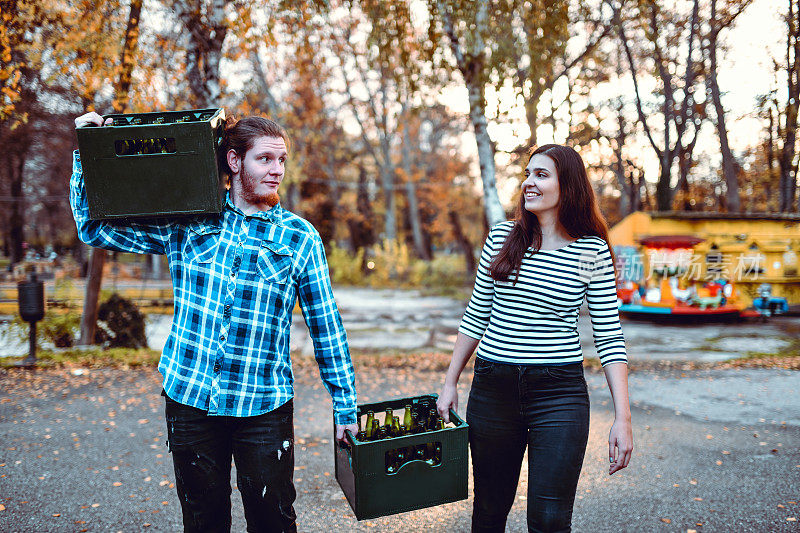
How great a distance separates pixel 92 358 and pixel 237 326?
6.87m

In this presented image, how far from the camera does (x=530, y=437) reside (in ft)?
7.44

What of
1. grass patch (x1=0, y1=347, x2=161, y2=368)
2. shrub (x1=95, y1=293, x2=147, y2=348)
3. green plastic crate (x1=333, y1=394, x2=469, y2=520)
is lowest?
grass patch (x1=0, y1=347, x2=161, y2=368)

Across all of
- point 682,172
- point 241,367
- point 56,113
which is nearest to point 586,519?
point 241,367

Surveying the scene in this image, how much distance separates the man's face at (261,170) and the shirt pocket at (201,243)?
19 centimetres

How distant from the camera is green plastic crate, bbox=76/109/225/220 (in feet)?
6.47

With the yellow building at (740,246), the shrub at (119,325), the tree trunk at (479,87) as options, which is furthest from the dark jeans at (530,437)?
the yellow building at (740,246)

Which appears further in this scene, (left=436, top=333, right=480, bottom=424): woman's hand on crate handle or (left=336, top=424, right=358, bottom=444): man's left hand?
(left=436, top=333, right=480, bottom=424): woman's hand on crate handle

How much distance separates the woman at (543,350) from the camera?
85.6 inches

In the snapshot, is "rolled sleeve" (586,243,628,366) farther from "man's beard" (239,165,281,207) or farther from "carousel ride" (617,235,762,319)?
"carousel ride" (617,235,762,319)

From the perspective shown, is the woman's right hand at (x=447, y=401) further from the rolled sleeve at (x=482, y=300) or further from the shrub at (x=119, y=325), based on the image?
the shrub at (x=119, y=325)

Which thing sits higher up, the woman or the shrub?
the woman

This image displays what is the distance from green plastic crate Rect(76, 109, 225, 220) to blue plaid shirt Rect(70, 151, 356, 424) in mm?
101

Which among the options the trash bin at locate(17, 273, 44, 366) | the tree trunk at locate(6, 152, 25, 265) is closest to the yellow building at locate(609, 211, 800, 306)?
the trash bin at locate(17, 273, 44, 366)

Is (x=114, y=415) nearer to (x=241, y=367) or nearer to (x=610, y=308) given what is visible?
(x=241, y=367)
